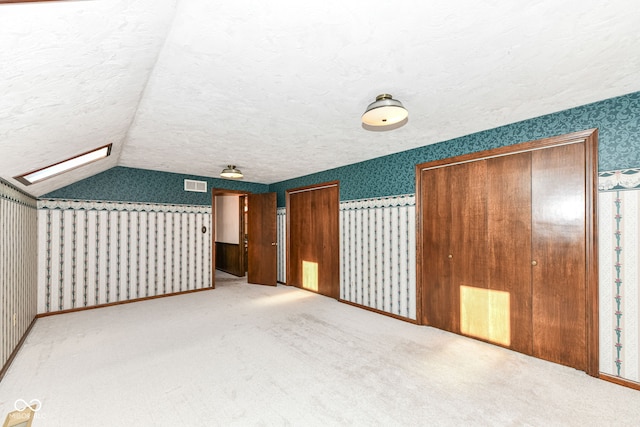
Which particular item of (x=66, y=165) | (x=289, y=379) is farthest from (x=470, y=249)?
(x=66, y=165)

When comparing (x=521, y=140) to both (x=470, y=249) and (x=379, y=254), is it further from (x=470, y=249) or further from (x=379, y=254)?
(x=379, y=254)

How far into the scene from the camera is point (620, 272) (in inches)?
92.9

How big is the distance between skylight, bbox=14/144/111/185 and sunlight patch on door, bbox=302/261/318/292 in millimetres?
→ 3713

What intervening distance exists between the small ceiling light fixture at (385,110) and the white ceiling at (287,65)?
0.08m

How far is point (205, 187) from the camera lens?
5.75 metres

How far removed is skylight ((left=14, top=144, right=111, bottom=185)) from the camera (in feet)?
10.3

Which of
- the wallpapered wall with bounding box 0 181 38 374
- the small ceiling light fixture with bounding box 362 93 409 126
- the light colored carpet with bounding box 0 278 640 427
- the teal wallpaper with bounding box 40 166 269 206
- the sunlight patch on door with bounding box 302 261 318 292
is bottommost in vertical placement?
the light colored carpet with bounding box 0 278 640 427

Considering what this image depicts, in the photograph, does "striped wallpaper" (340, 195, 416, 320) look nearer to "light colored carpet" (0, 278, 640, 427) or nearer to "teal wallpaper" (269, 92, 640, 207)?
"teal wallpaper" (269, 92, 640, 207)

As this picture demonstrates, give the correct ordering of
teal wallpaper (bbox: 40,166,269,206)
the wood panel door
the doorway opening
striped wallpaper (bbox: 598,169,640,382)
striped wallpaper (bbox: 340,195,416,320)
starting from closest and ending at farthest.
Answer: striped wallpaper (bbox: 598,169,640,382) < striped wallpaper (bbox: 340,195,416,320) < teal wallpaper (bbox: 40,166,269,206) < the wood panel door < the doorway opening

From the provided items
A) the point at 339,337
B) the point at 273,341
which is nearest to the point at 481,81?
the point at 339,337

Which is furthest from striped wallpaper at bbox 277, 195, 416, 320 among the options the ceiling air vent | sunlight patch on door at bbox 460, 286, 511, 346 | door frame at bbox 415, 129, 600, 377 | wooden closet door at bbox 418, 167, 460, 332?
the ceiling air vent

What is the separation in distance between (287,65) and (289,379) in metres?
2.46

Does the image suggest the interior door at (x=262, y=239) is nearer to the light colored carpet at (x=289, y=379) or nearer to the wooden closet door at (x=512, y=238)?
the light colored carpet at (x=289, y=379)

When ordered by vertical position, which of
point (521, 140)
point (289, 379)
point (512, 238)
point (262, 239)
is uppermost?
point (521, 140)
